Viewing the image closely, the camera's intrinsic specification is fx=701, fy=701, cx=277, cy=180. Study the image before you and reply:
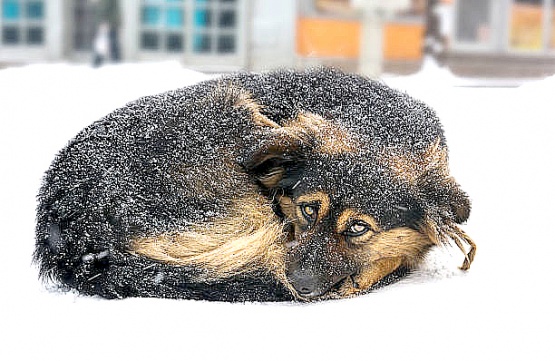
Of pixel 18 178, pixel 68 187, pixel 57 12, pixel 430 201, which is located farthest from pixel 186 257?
pixel 57 12

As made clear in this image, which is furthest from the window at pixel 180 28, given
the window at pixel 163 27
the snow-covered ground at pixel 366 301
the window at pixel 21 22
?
the snow-covered ground at pixel 366 301

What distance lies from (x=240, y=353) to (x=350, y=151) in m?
0.75

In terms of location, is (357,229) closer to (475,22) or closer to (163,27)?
(163,27)

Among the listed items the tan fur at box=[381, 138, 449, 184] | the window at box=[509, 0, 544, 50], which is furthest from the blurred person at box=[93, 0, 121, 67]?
the tan fur at box=[381, 138, 449, 184]

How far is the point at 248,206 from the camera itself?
2.27m

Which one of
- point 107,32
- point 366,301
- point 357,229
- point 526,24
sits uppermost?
point 526,24

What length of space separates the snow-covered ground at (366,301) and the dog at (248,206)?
82 mm

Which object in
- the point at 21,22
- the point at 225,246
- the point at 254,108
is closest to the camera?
the point at 225,246

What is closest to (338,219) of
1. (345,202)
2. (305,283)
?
(345,202)

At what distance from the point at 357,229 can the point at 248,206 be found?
37 cm

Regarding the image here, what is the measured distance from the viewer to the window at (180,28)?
10.6 meters

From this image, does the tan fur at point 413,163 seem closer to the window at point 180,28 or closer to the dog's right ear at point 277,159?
the dog's right ear at point 277,159

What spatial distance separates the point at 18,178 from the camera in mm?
3078

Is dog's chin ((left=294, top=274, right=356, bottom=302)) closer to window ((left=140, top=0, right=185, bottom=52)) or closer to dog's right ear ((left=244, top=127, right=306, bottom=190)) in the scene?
dog's right ear ((left=244, top=127, right=306, bottom=190))
